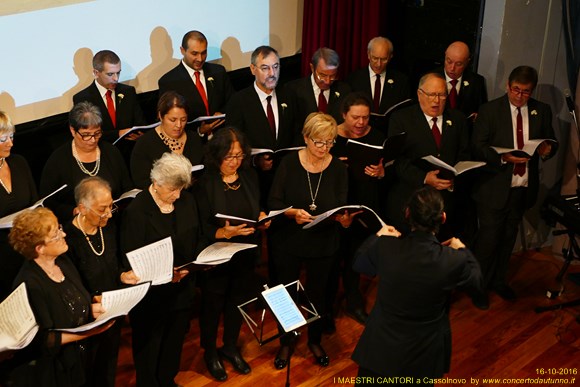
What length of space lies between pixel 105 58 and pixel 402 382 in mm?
2903

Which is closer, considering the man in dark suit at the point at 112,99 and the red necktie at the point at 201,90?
the man in dark suit at the point at 112,99

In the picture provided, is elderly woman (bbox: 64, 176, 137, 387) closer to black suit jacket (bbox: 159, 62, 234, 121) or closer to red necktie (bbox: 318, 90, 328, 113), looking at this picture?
black suit jacket (bbox: 159, 62, 234, 121)

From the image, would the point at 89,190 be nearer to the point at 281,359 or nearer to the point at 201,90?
the point at 281,359

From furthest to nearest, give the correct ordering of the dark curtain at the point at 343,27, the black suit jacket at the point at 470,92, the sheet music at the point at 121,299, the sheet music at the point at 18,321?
the dark curtain at the point at 343,27
the black suit jacket at the point at 470,92
the sheet music at the point at 121,299
the sheet music at the point at 18,321

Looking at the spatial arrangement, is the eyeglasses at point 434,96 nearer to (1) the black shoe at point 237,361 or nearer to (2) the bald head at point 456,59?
(2) the bald head at point 456,59

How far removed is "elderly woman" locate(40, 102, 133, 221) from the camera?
14.0ft

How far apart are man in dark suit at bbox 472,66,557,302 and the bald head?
45 cm

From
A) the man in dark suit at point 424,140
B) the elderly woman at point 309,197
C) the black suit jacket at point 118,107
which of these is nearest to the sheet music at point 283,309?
the elderly woman at point 309,197

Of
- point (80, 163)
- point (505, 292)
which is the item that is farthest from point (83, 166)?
point (505, 292)

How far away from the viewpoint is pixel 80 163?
14.3 ft

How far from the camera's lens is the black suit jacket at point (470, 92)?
555 centimetres

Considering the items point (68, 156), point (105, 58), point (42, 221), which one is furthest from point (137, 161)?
point (42, 221)

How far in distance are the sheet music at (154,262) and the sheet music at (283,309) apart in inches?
19.6

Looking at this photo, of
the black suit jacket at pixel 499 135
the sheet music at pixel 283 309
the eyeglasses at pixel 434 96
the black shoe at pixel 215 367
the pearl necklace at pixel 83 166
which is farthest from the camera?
the black suit jacket at pixel 499 135
